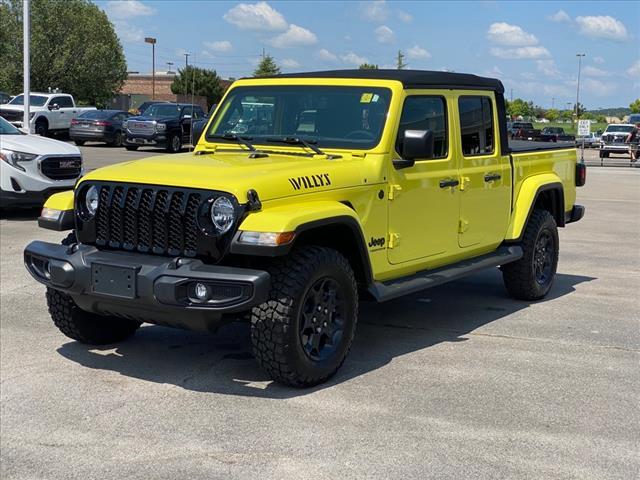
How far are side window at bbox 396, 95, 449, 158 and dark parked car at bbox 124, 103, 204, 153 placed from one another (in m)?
21.8

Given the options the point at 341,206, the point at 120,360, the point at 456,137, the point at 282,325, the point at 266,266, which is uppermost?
the point at 456,137

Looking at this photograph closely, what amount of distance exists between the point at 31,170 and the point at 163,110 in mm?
18208

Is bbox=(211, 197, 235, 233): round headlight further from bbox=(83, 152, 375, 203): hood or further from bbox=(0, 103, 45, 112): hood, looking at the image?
bbox=(0, 103, 45, 112): hood

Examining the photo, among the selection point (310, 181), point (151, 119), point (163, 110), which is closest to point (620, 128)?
point (163, 110)

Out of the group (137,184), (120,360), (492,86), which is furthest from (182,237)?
(492,86)

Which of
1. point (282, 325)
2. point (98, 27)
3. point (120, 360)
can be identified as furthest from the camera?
point (98, 27)

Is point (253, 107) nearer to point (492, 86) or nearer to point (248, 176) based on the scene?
point (248, 176)

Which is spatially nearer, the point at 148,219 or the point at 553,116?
the point at 148,219

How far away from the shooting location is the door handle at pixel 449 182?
611 cm

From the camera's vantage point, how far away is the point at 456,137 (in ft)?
21.0

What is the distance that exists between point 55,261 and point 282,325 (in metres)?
1.46

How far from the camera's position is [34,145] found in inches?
473

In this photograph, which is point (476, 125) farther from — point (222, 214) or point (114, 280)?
point (114, 280)

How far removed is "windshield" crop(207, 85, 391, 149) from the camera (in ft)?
18.7
